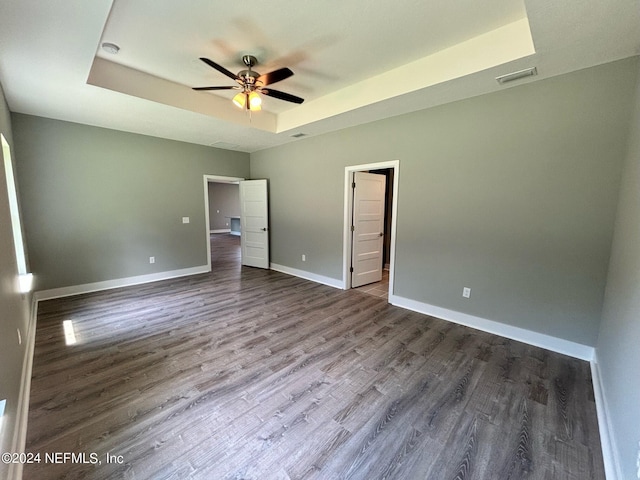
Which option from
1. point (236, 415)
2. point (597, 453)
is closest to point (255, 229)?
point (236, 415)

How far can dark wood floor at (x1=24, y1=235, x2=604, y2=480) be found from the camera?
1520 millimetres

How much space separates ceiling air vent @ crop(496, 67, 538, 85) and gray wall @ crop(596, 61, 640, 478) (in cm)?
75

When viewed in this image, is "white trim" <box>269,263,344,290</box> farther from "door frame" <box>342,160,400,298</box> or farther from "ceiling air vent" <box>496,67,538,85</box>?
"ceiling air vent" <box>496,67,538,85</box>

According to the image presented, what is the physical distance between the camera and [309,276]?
5254 mm

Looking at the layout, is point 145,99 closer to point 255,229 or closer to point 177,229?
point 177,229

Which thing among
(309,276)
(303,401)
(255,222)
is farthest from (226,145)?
(303,401)

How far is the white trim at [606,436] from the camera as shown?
55.6 inches

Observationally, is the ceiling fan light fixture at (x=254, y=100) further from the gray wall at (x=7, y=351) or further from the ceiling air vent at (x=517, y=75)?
the ceiling air vent at (x=517, y=75)

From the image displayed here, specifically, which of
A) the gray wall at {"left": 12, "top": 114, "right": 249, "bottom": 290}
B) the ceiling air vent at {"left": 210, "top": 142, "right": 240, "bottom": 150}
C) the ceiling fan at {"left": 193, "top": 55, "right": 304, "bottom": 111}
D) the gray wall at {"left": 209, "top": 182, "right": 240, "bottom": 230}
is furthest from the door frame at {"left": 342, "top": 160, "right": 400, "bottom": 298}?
the gray wall at {"left": 209, "top": 182, "right": 240, "bottom": 230}

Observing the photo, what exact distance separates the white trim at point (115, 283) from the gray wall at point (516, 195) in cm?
408

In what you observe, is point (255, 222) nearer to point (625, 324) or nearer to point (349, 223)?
point (349, 223)

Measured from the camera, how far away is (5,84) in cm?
277

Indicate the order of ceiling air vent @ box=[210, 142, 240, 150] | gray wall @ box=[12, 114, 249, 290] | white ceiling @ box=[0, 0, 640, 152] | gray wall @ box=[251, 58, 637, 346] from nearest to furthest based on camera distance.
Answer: white ceiling @ box=[0, 0, 640, 152]
gray wall @ box=[251, 58, 637, 346]
gray wall @ box=[12, 114, 249, 290]
ceiling air vent @ box=[210, 142, 240, 150]

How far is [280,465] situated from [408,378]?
1.26m
